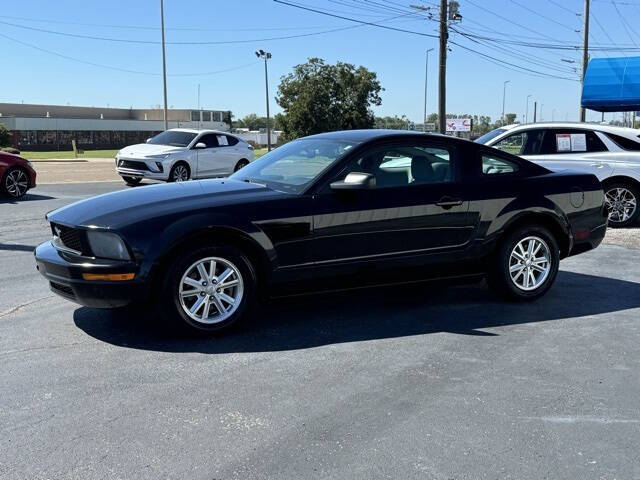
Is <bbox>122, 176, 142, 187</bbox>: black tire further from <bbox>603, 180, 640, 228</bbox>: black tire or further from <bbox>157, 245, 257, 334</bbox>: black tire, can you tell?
<bbox>157, 245, 257, 334</bbox>: black tire

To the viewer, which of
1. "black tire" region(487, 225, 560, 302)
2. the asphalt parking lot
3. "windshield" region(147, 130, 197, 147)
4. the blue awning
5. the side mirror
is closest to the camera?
the asphalt parking lot

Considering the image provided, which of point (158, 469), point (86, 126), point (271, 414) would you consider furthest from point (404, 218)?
point (86, 126)

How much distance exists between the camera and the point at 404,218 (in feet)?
18.0

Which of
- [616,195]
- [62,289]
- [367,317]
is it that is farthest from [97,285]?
[616,195]

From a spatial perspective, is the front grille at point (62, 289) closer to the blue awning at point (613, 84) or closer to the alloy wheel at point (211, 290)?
the alloy wheel at point (211, 290)

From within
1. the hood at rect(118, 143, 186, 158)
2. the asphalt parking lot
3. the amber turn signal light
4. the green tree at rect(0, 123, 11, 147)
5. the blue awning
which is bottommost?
the asphalt parking lot

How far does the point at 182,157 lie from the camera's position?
17453mm

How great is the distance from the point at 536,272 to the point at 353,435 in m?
3.38

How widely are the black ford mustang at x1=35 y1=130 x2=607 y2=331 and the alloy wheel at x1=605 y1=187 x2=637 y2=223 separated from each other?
5.00 meters

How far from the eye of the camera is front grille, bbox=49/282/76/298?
188 inches

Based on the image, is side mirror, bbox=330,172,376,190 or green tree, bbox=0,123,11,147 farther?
green tree, bbox=0,123,11,147

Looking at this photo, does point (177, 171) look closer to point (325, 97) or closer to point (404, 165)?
point (404, 165)

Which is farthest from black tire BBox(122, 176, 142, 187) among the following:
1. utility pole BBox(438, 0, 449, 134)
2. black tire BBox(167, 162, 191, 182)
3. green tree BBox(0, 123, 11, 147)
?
green tree BBox(0, 123, 11, 147)

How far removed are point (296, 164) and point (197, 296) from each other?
5.12 ft
